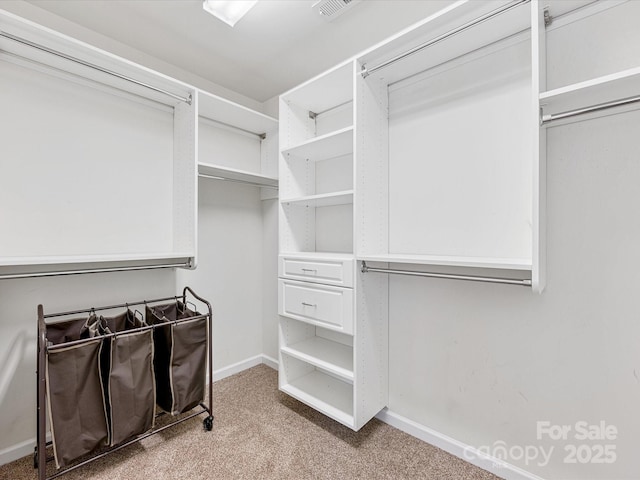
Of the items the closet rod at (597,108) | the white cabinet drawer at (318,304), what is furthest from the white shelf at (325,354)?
the closet rod at (597,108)

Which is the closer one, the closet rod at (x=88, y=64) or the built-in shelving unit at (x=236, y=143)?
the closet rod at (x=88, y=64)

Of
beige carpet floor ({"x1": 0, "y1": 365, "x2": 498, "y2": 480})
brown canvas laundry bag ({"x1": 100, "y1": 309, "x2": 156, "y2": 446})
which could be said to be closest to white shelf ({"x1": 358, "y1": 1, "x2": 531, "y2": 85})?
brown canvas laundry bag ({"x1": 100, "y1": 309, "x2": 156, "y2": 446})

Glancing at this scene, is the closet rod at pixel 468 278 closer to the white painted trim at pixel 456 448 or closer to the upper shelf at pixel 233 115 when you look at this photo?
the white painted trim at pixel 456 448

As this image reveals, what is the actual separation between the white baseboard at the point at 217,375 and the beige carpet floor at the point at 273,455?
5cm

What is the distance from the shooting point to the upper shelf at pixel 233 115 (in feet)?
7.11

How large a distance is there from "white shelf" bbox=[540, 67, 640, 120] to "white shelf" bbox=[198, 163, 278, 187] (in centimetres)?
183

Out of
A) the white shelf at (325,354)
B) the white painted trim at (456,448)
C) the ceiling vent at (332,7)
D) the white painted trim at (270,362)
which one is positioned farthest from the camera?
the white painted trim at (270,362)

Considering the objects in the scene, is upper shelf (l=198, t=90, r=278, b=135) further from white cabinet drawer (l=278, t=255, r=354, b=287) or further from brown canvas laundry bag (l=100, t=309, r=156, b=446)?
brown canvas laundry bag (l=100, t=309, r=156, b=446)

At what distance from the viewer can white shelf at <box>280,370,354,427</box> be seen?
1849 millimetres

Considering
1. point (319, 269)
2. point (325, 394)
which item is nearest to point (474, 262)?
point (319, 269)

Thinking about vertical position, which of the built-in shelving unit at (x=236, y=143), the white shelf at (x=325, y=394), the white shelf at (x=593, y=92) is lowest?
the white shelf at (x=325, y=394)

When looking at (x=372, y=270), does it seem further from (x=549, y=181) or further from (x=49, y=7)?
(x=49, y=7)

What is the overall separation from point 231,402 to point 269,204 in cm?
168

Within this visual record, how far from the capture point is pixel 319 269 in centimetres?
192
